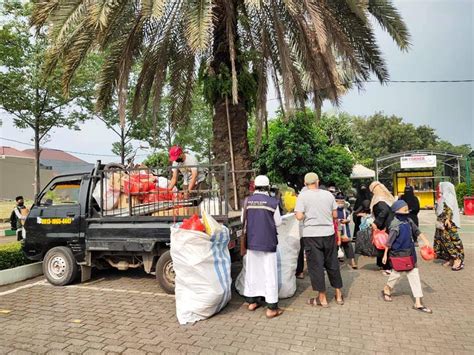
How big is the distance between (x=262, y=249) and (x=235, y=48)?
489 centimetres

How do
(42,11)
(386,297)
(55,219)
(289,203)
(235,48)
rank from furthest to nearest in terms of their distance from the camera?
(235,48), (289,203), (42,11), (55,219), (386,297)

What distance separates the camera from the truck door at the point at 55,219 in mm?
6473

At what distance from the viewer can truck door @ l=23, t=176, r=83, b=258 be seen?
21.2ft


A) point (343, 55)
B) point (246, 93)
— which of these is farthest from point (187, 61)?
point (343, 55)

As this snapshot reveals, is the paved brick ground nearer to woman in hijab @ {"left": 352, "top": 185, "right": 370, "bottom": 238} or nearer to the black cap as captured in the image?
the black cap

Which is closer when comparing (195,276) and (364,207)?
(195,276)

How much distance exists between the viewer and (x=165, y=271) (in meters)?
5.79

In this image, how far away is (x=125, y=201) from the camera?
6402mm

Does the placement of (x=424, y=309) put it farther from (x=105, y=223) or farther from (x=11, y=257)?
(x=11, y=257)

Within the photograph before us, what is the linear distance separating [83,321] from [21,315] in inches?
37.5

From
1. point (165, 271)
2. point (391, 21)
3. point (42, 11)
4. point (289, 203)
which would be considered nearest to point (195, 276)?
point (165, 271)

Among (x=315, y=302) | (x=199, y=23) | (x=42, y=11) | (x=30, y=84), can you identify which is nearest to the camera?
(x=315, y=302)

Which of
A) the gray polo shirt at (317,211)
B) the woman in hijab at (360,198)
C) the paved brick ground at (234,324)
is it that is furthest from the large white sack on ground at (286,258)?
the woman in hijab at (360,198)

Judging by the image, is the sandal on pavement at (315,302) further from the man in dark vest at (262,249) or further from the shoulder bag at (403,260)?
the shoulder bag at (403,260)
